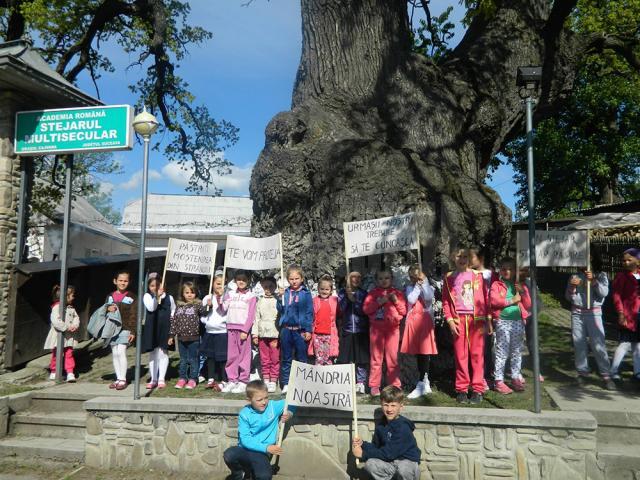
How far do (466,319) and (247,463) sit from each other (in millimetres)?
2853

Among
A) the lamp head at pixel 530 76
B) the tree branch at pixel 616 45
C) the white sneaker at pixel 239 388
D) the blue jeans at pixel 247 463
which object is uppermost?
the tree branch at pixel 616 45

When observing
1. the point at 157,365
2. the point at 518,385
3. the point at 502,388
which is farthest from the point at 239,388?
the point at 518,385

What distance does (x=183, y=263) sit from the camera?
24.9 ft

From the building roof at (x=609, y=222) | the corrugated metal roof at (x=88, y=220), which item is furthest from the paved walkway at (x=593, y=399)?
the corrugated metal roof at (x=88, y=220)

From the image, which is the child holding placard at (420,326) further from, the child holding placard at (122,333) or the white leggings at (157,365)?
the child holding placard at (122,333)

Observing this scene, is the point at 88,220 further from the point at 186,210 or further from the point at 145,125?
the point at 145,125

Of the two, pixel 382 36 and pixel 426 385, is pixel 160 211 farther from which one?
pixel 426 385

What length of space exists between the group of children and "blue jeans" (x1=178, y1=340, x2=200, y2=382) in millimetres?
14

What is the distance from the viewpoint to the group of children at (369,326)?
6.11m

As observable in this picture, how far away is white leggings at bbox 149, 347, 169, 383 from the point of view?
705cm

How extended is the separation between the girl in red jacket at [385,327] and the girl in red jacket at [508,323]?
1178mm

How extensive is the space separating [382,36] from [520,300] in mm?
4976

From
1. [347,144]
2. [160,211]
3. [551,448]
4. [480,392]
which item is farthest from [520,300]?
[160,211]

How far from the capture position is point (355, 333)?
6.44 meters
